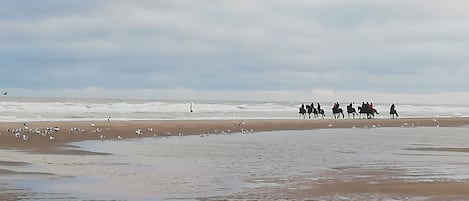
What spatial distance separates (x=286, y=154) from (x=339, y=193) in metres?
7.49

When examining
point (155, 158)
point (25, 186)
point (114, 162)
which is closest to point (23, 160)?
point (114, 162)

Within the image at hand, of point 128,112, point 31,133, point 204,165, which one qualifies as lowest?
point 204,165

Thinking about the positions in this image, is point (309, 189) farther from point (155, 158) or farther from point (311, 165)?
point (155, 158)

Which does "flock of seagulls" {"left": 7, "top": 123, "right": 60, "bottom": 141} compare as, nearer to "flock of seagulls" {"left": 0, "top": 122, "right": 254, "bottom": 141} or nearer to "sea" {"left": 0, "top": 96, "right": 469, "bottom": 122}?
"flock of seagulls" {"left": 0, "top": 122, "right": 254, "bottom": 141}

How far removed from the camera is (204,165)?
15.3 meters

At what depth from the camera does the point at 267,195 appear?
35.1 feet

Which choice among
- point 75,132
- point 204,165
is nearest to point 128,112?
point 75,132

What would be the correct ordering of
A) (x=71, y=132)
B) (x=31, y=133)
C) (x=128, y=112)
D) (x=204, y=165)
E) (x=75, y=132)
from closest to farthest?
1. (x=204, y=165)
2. (x=31, y=133)
3. (x=71, y=132)
4. (x=75, y=132)
5. (x=128, y=112)

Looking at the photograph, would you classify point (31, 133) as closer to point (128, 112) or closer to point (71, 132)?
point (71, 132)

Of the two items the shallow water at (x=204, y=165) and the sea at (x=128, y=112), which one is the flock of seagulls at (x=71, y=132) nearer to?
the shallow water at (x=204, y=165)

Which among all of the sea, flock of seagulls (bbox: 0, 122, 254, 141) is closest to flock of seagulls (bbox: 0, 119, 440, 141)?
flock of seagulls (bbox: 0, 122, 254, 141)

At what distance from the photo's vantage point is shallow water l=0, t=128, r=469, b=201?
37.5ft

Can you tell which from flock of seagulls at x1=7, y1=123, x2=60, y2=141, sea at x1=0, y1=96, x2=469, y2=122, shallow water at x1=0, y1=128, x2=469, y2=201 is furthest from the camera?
sea at x1=0, y1=96, x2=469, y2=122

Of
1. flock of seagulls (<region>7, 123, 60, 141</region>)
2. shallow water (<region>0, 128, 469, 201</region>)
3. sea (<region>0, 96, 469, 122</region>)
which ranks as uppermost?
sea (<region>0, 96, 469, 122</region>)
